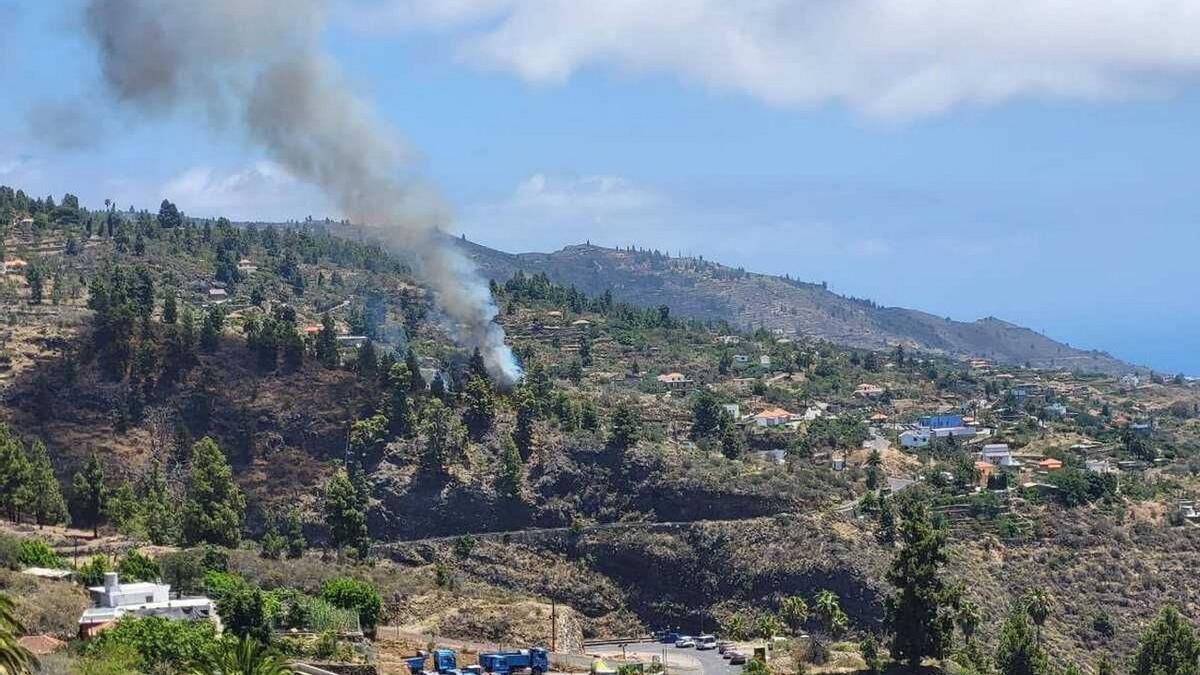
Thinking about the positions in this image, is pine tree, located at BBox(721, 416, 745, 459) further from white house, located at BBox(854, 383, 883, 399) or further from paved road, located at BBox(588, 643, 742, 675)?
white house, located at BBox(854, 383, 883, 399)

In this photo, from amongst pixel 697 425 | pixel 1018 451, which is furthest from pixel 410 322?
pixel 1018 451

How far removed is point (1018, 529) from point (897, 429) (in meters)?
28.6

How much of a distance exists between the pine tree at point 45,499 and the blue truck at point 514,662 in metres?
30.2

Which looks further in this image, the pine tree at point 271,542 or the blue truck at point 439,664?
the pine tree at point 271,542

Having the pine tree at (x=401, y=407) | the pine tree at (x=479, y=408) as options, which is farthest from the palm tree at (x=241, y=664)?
the pine tree at (x=479, y=408)

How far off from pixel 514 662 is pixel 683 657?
528 inches

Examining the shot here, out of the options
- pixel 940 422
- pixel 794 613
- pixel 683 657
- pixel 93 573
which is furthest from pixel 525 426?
pixel 93 573

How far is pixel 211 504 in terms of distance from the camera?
8981 centimetres

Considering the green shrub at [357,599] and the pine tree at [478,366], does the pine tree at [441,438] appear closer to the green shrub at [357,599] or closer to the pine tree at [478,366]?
the pine tree at [478,366]

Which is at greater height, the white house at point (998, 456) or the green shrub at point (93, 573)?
the white house at point (998, 456)

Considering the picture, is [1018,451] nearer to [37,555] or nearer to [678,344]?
[678,344]

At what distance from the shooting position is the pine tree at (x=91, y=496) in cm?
8988

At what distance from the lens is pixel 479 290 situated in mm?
127438

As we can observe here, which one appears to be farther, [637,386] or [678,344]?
[678,344]
